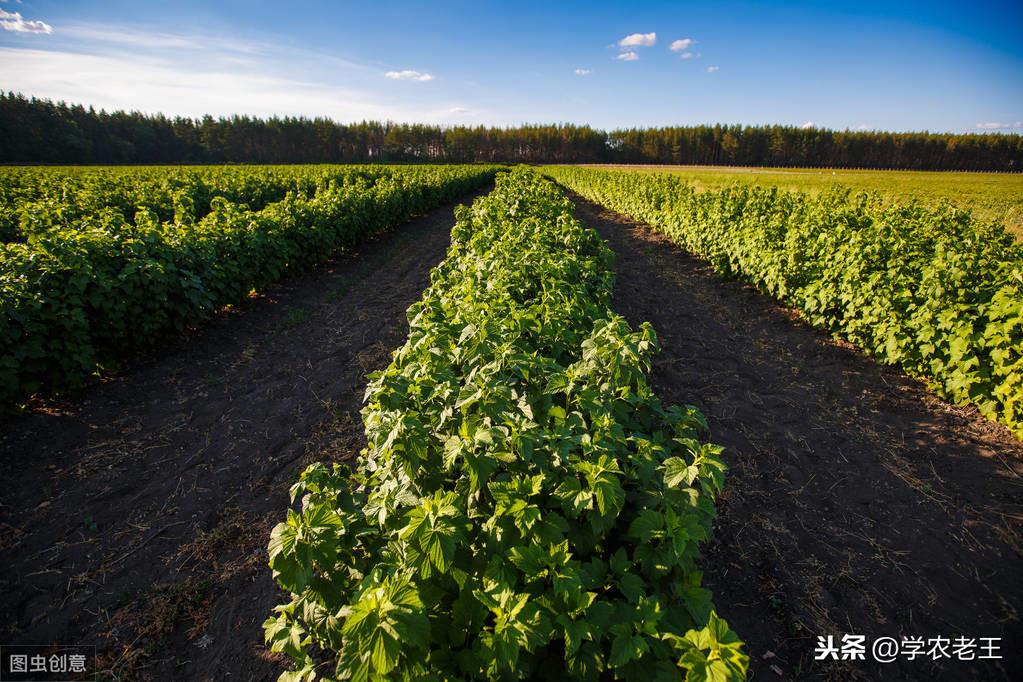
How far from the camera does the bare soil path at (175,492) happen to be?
3004mm

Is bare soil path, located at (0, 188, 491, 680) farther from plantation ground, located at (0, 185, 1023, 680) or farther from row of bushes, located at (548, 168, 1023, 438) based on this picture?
row of bushes, located at (548, 168, 1023, 438)

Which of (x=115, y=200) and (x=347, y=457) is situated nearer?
(x=347, y=457)

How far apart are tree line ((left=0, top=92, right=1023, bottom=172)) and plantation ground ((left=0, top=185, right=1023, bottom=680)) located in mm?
86237

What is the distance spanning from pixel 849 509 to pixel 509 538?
411 centimetres

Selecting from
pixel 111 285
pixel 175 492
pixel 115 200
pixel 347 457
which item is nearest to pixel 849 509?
pixel 347 457

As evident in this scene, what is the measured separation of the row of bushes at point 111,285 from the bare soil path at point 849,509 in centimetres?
745

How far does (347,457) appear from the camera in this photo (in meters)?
4.69

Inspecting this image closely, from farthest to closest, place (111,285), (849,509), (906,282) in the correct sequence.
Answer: (906,282) → (111,285) → (849,509)

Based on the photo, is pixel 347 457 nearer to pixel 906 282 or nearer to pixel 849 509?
pixel 849 509

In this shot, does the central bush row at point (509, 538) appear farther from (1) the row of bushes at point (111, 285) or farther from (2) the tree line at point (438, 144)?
(2) the tree line at point (438, 144)

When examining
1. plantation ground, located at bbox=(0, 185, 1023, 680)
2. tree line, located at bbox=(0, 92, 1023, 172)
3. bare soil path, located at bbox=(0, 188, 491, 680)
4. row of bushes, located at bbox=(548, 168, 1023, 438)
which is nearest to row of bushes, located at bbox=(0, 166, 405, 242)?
bare soil path, located at bbox=(0, 188, 491, 680)

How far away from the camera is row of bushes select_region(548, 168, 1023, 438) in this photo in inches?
206

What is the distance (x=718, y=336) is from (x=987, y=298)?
3369 mm

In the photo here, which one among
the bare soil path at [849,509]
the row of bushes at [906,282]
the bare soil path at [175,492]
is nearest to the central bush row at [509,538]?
the bare soil path at [175,492]
